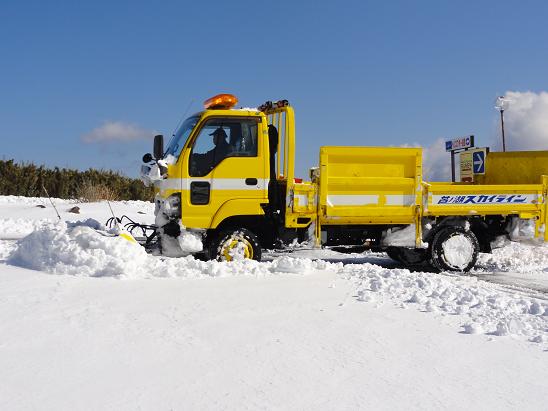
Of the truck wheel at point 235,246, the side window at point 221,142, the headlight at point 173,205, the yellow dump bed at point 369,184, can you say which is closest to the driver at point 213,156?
the side window at point 221,142

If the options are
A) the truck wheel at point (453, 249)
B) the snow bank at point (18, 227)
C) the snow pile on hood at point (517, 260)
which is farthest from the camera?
the snow bank at point (18, 227)

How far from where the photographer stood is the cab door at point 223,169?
7992 mm

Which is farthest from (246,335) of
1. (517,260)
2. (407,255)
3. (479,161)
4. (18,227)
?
(18,227)

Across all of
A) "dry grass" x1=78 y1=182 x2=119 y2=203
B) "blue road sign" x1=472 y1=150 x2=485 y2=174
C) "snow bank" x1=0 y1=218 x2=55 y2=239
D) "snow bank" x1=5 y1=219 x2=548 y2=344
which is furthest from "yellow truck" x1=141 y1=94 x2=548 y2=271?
"dry grass" x1=78 y1=182 x2=119 y2=203

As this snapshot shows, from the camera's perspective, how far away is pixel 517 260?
10.2 m

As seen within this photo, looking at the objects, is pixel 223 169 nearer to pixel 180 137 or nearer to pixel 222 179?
pixel 222 179

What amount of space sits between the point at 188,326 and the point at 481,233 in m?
6.29

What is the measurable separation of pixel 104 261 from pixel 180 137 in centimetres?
241

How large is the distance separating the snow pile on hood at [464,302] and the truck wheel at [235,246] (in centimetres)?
157

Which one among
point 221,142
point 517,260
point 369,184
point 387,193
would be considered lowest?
point 517,260

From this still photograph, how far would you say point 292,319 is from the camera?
16.4ft

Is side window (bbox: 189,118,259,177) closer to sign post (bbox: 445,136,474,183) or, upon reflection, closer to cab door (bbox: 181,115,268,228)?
cab door (bbox: 181,115,268,228)

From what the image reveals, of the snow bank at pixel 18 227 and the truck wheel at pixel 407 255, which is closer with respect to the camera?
the truck wheel at pixel 407 255

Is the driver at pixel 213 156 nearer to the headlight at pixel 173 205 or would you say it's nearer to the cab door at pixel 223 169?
the cab door at pixel 223 169
